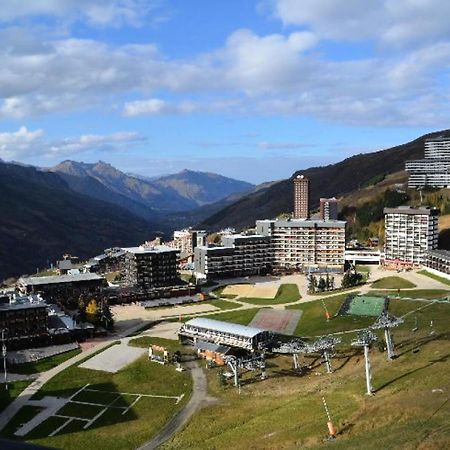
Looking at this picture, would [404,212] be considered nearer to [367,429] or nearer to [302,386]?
[302,386]

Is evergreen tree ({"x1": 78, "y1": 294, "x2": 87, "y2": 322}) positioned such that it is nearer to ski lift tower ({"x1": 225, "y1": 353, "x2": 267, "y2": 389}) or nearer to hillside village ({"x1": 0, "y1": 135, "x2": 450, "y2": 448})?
hillside village ({"x1": 0, "y1": 135, "x2": 450, "y2": 448})

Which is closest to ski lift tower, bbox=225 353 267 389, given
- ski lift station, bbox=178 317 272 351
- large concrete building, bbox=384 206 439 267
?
ski lift station, bbox=178 317 272 351

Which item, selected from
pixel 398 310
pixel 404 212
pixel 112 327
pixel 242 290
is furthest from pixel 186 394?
pixel 404 212

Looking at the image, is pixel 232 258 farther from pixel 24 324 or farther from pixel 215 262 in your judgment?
pixel 24 324

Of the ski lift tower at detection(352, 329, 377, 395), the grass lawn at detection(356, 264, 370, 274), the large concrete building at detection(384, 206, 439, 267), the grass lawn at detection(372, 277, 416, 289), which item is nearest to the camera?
the ski lift tower at detection(352, 329, 377, 395)

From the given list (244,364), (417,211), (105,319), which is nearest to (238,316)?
(105,319)
